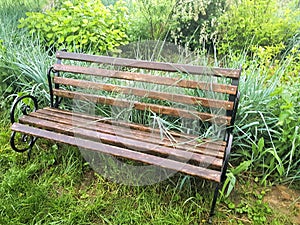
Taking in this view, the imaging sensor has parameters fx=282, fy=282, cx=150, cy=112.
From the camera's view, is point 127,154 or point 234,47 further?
point 234,47

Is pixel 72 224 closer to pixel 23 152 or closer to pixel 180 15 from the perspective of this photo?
pixel 23 152

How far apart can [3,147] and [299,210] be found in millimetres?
2284

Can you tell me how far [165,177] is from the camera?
1972mm

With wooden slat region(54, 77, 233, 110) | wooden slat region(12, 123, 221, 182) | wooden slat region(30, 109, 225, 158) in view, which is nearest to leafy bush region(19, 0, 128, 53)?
wooden slat region(54, 77, 233, 110)

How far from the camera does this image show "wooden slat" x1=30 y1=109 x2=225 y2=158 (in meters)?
1.78

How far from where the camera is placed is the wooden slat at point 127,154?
5.09ft

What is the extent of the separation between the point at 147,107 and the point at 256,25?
223 cm

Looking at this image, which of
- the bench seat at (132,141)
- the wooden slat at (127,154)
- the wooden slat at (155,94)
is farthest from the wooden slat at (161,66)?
the wooden slat at (127,154)

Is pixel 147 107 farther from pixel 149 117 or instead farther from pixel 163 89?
pixel 163 89

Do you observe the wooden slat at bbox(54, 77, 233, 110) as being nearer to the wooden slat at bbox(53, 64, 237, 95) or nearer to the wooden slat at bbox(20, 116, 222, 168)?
the wooden slat at bbox(53, 64, 237, 95)

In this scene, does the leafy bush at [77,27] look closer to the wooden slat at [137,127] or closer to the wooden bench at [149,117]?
the wooden bench at [149,117]

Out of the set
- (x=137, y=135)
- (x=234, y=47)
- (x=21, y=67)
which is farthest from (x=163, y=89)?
(x=234, y=47)

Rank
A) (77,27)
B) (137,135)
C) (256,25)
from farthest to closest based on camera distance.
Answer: (256,25) < (77,27) < (137,135)

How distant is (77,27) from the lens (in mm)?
3193
